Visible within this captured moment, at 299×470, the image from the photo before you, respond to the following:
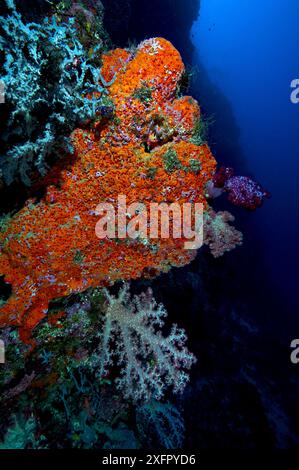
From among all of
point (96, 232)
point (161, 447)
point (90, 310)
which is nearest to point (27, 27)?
point (96, 232)

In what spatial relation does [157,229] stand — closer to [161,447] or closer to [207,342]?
[161,447]

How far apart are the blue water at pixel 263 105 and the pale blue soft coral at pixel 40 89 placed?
1803cm

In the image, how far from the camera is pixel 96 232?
350cm

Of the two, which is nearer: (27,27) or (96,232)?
(27,27)

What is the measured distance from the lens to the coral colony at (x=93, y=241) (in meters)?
3.13

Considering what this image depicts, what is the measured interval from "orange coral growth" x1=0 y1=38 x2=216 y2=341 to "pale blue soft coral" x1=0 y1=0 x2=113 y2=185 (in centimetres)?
25

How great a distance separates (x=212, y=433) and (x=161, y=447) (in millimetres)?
2446
